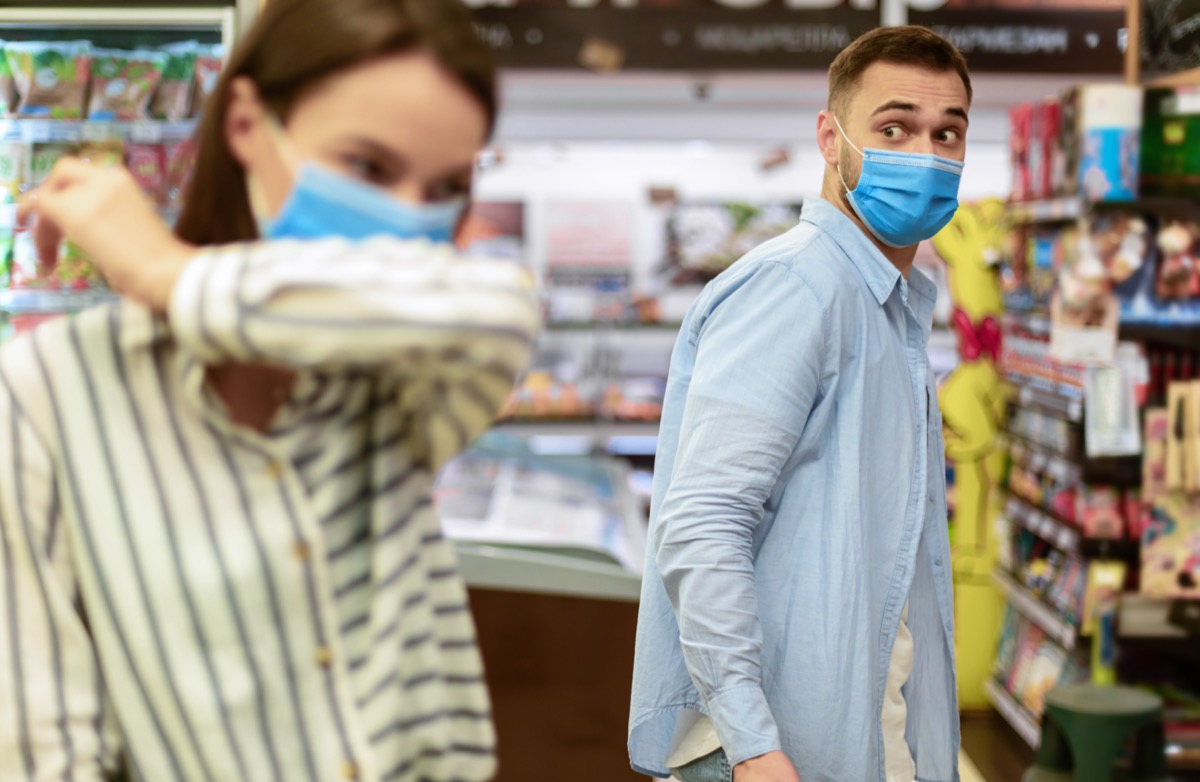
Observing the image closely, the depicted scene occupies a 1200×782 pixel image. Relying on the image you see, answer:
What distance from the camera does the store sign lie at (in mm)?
4082

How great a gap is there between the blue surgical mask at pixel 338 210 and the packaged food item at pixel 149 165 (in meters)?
2.44

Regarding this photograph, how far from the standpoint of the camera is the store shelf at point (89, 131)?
302 cm

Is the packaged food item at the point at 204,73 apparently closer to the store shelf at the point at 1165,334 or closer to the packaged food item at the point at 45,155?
the packaged food item at the point at 45,155

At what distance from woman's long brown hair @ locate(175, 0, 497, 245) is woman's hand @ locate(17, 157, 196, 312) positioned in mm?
81

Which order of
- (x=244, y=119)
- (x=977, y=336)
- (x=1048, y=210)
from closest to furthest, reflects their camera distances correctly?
(x=244, y=119) → (x=1048, y=210) → (x=977, y=336)

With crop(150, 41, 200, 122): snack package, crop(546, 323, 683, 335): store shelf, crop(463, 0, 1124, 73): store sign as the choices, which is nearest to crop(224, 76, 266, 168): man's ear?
crop(150, 41, 200, 122): snack package

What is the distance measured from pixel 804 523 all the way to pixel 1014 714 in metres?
3.37

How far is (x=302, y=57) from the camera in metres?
0.88

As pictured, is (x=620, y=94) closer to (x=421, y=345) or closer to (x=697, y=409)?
(x=697, y=409)

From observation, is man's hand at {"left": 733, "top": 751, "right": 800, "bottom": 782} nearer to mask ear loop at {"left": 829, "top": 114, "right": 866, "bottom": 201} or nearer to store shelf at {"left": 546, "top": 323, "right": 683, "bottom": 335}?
mask ear loop at {"left": 829, "top": 114, "right": 866, "bottom": 201}

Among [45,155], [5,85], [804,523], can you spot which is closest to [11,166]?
[45,155]

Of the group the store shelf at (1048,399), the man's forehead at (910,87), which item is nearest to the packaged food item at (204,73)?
the man's forehead at (910,87)

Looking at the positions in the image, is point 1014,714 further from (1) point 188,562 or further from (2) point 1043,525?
(1) point 188,562

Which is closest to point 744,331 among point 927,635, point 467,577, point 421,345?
point 927,635
